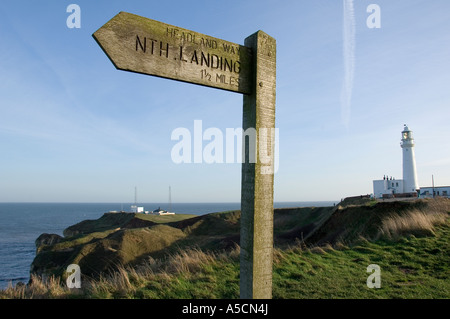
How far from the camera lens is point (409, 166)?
1743 inches

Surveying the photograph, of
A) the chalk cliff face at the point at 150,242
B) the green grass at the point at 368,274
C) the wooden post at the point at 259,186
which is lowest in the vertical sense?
the chalk cliff face at the point at 150,242

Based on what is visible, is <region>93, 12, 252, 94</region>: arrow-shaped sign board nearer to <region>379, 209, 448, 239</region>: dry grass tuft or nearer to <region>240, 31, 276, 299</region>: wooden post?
<region>240, 31, 276, 299</region>: wooden post

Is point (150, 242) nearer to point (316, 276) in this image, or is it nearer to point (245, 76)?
point (316, 276)

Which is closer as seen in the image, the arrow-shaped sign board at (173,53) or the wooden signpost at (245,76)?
the arrow-shaped sign board at (173,53)

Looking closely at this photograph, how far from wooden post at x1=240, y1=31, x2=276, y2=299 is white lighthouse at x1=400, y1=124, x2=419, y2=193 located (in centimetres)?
5026

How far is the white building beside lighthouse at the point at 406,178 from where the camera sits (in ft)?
145

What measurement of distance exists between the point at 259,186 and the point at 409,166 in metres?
50.9

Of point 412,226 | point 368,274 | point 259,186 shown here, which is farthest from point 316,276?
point 412,226

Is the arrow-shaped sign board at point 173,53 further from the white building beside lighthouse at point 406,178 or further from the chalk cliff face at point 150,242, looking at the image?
the white building beside lighthouse at point 406,178

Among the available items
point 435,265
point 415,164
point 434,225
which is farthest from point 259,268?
point 415,164

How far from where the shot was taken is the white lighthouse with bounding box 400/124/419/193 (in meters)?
44.0

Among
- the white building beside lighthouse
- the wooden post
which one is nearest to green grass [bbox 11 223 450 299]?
the wooden post

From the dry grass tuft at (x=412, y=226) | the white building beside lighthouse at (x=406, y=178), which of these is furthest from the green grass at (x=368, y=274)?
the white building beside lighthouse at (x=406, y=178)

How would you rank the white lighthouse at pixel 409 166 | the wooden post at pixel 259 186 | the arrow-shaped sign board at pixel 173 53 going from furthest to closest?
the white lighthouse at pixel 409 166 → the wooden post at pixel 259 186 → the arrow-shaped sign board at pixel 173 53
